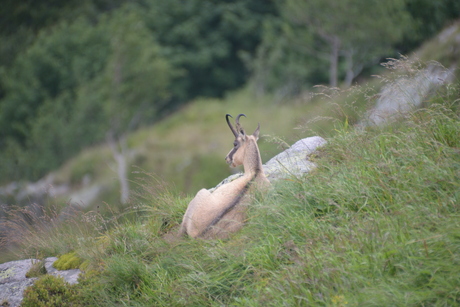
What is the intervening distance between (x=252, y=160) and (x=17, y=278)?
12.0 feet

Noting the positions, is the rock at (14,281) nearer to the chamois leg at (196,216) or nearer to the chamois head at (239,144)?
the chamois leg at (196,216)

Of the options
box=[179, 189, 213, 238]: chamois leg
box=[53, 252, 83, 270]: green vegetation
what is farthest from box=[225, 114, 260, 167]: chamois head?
box=[53, 252, 83, 270]: green vegetation

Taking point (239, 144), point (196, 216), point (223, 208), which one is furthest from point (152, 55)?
point (223, 208)

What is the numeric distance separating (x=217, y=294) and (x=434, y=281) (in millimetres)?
2177

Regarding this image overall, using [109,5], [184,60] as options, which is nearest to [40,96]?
[184,60]

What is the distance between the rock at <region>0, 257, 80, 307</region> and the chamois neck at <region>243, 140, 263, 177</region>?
2.75 metres

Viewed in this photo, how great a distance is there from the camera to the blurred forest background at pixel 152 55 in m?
27.0

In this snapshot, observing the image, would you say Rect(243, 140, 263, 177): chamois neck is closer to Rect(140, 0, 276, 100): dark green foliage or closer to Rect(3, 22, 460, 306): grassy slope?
Rect(3, 22, 460, 306): grassy slope

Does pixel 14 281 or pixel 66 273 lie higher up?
pixel 14 281

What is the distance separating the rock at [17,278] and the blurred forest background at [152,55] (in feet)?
68.6

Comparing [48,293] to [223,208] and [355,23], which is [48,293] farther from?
[355,23]

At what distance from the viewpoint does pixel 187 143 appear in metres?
28.1

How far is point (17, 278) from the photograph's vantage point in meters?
6.09

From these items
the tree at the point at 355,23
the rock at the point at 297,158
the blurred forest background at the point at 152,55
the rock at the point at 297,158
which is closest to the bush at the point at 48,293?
the rock at the point at 297,158
